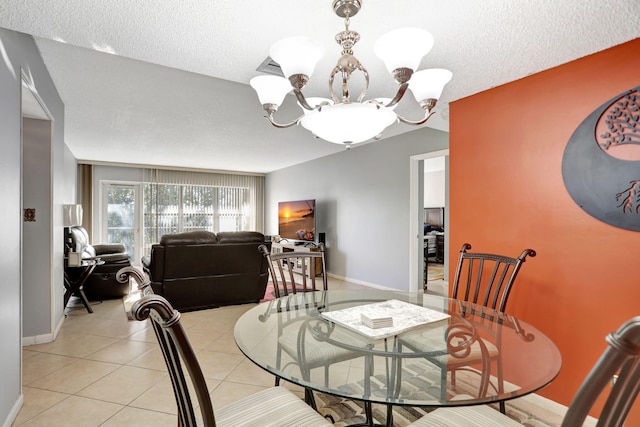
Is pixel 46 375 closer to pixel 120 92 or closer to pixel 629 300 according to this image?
pixel 120 92

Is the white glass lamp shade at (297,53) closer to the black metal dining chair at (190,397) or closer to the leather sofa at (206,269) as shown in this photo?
the black metal dining chair at (190,397)

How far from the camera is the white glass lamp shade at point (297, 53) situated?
4.32 feet

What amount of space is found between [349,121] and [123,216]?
7.71 meters

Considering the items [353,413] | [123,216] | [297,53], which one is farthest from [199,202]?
[297,53]

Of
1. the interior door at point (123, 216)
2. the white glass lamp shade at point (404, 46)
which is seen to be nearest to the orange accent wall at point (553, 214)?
the white glass lamp shade at point (404, 46)

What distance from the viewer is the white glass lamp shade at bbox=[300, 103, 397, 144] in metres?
1.50

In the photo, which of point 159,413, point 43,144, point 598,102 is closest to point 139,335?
point 159,413

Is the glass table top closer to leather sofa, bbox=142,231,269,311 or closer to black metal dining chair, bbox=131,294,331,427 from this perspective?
black metal dining chair, bbox=131,294,331,427

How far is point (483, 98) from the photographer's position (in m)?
2.51

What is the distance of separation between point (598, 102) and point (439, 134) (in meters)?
2.43

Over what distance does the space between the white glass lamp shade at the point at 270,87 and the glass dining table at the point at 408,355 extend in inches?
45.7

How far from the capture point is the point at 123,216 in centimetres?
A: 763

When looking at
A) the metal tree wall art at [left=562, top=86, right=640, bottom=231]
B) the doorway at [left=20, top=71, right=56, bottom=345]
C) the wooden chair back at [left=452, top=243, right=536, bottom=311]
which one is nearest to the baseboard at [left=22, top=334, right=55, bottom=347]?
the doorway at [left=20, top=71, right=56, bottom=345]

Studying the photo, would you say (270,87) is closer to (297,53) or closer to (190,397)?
(297,53)
